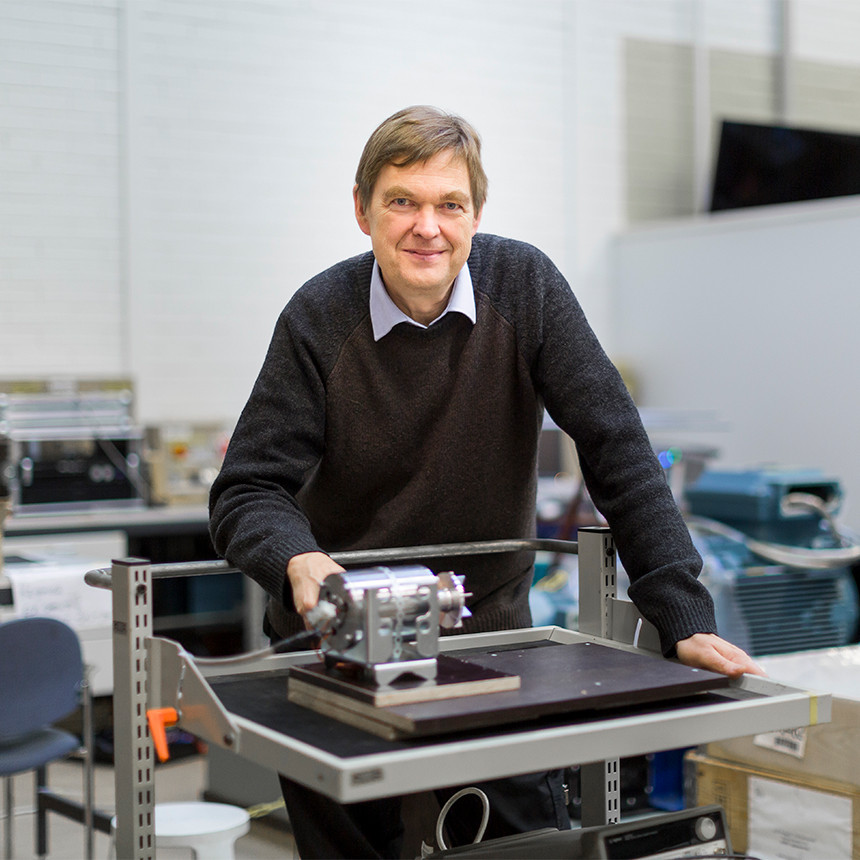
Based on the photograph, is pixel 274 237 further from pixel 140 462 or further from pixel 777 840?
pixel 777 840

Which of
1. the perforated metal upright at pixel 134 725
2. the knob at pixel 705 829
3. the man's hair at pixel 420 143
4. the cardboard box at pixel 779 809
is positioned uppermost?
the man's hair at pixel 420 143

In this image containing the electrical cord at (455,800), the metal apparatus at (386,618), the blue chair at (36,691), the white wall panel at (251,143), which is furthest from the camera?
the white wall panel at (251,143)

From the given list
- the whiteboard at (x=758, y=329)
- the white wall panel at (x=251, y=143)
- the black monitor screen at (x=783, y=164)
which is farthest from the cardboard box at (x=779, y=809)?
the black monitor screen at (x=783, y=164)

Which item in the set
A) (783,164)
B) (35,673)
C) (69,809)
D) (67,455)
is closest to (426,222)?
(35,673)

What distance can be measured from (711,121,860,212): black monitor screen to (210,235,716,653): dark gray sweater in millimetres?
4490

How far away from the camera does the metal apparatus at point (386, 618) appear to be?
116 cm

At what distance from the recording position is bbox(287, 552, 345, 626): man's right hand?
1.33 meters

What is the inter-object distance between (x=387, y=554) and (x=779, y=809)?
94 centimetres

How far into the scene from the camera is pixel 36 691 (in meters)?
2.76

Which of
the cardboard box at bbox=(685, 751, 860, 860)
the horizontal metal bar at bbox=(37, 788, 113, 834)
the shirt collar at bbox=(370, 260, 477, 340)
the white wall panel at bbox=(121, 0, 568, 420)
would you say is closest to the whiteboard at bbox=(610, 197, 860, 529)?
→ the white wall panel at bbox=(121, 0, 568, 420)

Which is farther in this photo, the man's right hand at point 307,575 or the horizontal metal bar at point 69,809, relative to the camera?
the horizontal metal bar at point 69,809

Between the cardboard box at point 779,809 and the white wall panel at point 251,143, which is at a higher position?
the white wall panel at point 251,143

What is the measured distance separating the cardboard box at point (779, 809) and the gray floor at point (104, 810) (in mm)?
1170

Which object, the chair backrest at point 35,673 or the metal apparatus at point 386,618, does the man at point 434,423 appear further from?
the chair backrest at point 35,673
